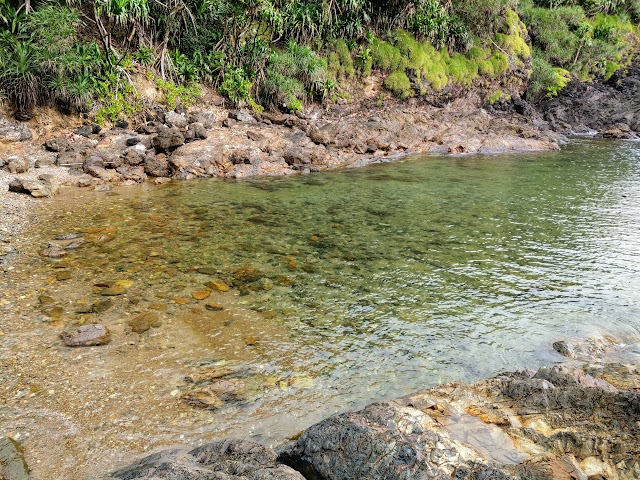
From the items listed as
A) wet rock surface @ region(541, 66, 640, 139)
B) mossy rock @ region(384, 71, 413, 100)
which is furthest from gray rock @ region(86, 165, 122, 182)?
wet rock surface @ region(541, 66, 640, 139)

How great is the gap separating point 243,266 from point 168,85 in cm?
1387

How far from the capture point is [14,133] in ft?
46.9

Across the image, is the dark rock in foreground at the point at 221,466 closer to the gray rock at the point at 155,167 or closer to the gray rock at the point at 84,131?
the gray rock at the point at 155,167

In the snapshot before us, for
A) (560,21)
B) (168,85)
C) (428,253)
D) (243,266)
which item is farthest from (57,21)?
(560,21)

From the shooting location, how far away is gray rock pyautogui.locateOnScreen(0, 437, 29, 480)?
10.8ft

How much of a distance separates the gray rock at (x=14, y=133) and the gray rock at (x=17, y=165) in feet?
5.97

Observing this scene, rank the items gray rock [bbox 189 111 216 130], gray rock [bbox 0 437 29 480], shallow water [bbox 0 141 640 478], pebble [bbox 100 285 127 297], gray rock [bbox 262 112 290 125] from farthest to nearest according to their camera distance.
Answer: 1. gray rock [bbox 262 112 290 125]
2. gray rock [bbox 189 111 216 130]
3. pebble [bbox 100 285 127 297]
4. shallow water [bbox 0 141 640 478]
5. gray rock [bbox 0 437 29 480]

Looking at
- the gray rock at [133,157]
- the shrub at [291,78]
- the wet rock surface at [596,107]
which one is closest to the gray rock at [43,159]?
the gray rock at [133,157]

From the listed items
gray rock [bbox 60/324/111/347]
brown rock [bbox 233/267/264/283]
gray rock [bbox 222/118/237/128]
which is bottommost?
brown rock [bbox 233/267/264/283]

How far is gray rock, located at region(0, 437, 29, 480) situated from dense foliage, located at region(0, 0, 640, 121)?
1479cm

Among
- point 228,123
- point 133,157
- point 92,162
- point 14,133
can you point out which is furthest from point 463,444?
point 228,123

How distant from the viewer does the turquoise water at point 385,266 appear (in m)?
5.06

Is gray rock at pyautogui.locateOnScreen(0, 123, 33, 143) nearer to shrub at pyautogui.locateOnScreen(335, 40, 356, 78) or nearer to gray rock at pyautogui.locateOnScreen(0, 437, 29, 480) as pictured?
gray rock at pyautogui.locateOnScreen(0, 437, 29, 480)

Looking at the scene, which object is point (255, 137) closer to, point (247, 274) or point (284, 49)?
point (284, 49)
